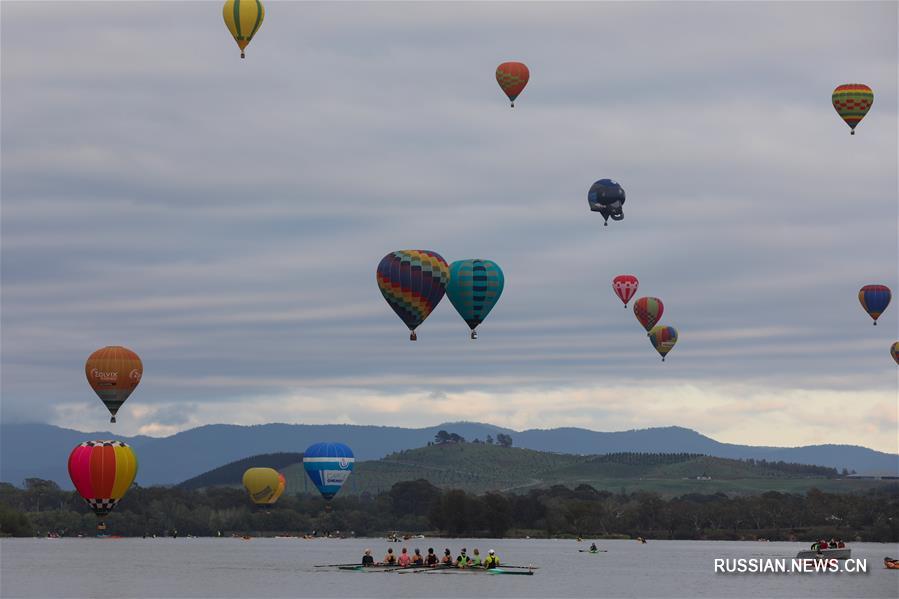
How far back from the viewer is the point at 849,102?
149375mm

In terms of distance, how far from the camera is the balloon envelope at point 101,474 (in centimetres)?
13825

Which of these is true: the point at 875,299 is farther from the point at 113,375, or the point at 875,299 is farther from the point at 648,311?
the point at 113,375

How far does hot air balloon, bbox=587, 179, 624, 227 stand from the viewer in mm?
160750

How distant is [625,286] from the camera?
18138 cm

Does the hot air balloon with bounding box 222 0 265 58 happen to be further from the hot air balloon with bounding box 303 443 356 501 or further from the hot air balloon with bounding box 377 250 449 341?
the hot air balloon with bounding box 303 443 356 501

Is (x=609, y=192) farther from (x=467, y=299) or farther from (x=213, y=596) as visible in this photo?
(x=213, y=596)

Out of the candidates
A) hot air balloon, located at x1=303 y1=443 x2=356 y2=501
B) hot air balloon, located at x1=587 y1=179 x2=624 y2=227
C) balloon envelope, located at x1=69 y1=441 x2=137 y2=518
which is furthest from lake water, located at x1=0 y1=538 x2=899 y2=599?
hot air balloon, located at x1=587 y1=179 x2=624 y2=227

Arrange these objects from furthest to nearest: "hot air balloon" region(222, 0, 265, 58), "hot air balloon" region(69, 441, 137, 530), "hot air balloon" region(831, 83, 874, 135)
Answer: "hot air balloon" region(831, 83, 874, 135) → "hot air balloon" region(69, 441, 137, 530) → "hot air balloon" region(222, 0, 265, 58)

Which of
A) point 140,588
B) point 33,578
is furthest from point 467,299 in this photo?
point 33,578

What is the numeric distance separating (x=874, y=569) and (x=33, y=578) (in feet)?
282

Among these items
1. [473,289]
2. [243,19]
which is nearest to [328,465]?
[473,289]

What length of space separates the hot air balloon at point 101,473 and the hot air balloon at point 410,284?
2920 cm

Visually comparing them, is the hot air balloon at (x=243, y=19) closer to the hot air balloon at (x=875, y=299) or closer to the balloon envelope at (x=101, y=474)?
the balloon envelope at (x=101, y=474)

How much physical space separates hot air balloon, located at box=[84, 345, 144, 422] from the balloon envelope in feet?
18.8
